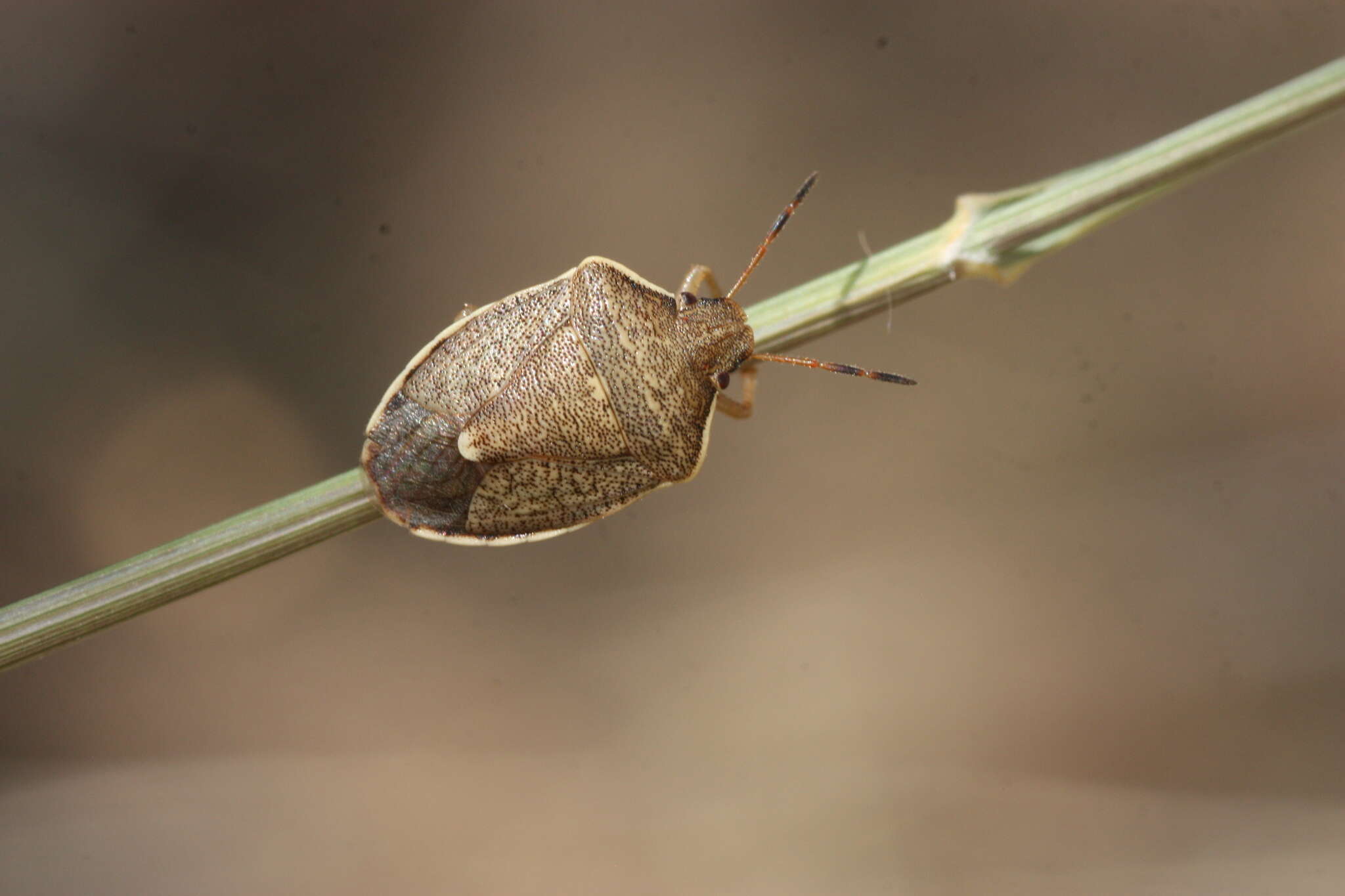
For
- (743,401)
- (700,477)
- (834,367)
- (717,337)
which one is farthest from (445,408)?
(700,477)

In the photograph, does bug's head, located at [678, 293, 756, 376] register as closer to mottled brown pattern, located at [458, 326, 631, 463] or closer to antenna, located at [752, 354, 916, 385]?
antenna, located at [752, 354, 916, 385]

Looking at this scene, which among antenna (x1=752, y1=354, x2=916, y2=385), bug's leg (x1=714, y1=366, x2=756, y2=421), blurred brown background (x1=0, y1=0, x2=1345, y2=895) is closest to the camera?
antenna (x1=752, y1=354, x2=916, y2=385)

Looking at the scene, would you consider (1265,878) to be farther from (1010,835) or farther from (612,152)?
(612,152)

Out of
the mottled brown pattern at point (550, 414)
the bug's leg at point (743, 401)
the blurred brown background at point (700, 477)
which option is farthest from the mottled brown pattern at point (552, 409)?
the blurred brown background at point (700, 477)

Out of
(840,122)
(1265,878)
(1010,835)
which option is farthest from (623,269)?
(1265,878)

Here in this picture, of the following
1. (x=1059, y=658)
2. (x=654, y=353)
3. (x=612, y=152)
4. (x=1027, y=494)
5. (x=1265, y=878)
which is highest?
(x=612, y=152)

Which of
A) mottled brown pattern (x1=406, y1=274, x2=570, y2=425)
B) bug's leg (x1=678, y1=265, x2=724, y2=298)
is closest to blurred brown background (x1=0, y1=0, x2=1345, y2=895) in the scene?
bug's leg (x1=678, y1=265, x2=724, y2=298)

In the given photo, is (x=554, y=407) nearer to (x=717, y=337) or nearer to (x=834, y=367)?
(x=717, y=337)
